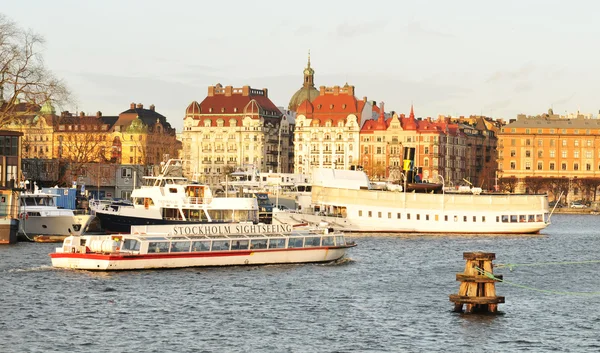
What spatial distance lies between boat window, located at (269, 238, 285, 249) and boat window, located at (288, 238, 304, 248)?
1.33ft

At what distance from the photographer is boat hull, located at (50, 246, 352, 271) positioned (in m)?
61.1

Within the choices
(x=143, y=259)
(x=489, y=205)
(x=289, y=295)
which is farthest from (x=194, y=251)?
(x=489, y=205)

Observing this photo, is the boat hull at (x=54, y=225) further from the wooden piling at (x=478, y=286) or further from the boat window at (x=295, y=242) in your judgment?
the wooden piling at (x=478, y=286)

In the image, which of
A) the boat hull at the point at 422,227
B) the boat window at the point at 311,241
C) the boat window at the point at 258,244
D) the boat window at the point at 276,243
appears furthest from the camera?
the boat hull at the point at 422,227

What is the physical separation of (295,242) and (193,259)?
Result: 599cm

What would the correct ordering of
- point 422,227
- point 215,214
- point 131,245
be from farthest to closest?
point 422,227 → point 215,214 → point 131,245

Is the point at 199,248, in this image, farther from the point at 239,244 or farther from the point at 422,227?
the point at 422,227

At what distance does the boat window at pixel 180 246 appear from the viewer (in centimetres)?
6294

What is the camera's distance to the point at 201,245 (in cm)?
6394

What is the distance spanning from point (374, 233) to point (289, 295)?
48952 mm

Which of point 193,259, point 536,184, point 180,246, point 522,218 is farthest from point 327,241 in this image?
point 536,184

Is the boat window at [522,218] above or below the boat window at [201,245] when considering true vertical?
above

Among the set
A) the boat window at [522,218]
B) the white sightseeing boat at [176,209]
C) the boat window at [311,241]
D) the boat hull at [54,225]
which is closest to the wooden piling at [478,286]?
the boat window at [311,241]

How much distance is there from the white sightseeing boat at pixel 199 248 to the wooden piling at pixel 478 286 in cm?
1902
